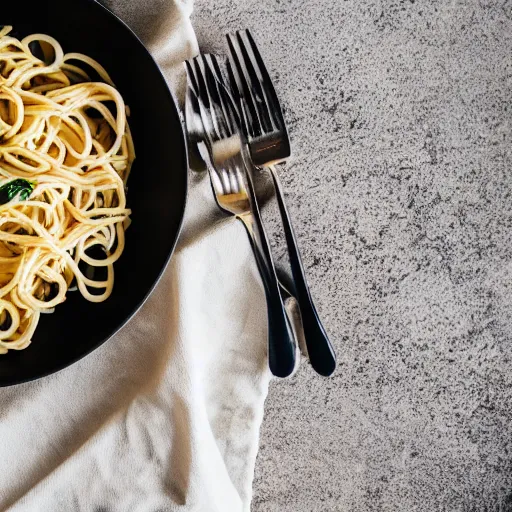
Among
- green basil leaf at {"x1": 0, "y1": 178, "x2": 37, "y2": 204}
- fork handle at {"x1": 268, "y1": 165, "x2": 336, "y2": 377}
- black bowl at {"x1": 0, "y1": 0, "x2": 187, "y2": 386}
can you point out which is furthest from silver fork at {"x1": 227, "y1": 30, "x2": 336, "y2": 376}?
green basil leaf at {"x1": 0, "y1": 178, "x2": 37, "y2": 204}

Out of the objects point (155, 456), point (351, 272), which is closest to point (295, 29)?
point (351, 272)

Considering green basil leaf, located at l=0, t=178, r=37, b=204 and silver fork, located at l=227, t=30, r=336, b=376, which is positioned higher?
green basil leaf, located at l=0, t=178, r=37, b=204

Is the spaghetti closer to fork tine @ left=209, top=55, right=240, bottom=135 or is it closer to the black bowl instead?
the black bowl

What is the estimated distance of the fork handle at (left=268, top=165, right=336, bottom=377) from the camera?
103cm

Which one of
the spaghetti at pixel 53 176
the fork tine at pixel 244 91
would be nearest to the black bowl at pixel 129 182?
the spaghetti at pixel 53 176

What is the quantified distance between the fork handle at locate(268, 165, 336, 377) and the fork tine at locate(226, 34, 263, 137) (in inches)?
3.2

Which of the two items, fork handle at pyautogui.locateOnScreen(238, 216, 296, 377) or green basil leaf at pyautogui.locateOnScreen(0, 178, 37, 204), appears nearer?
green basil leaf at pyautogui.locateOnScreen(0, 178, 37, 204)

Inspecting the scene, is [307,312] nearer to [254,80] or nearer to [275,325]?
[275,325]

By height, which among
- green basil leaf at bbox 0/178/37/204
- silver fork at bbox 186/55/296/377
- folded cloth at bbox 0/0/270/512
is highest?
green basil leaf at bbox 0/178/37/204

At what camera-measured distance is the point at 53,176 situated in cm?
94

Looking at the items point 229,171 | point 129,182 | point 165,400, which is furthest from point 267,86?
point 165,400

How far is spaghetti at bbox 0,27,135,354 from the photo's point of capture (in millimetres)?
927

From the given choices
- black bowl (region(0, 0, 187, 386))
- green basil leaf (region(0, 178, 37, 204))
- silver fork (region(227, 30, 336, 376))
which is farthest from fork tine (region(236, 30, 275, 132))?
green basil leaf (region(0, 178, 37, 204))

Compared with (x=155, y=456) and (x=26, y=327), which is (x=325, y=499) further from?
(x=26, y=327)
